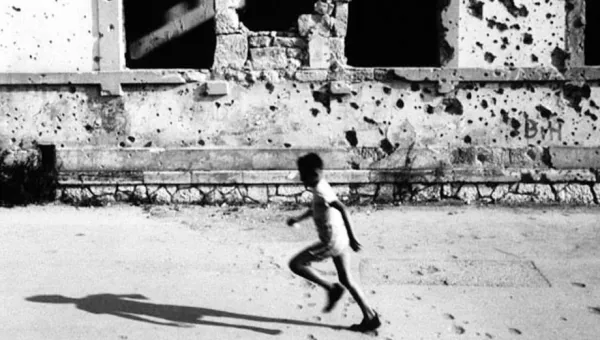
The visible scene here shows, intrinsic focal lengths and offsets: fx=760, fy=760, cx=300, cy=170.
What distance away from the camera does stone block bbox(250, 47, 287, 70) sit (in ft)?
29.5

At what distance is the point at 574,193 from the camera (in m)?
8.90

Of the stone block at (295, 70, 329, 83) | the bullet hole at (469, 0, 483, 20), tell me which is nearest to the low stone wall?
the stone block at (295, 70, 329, 83)

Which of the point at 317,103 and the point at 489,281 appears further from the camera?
the point at 317,103

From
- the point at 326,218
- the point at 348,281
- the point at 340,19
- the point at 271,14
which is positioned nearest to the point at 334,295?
the point at 348,281

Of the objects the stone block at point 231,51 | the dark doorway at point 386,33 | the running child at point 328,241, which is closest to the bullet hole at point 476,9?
the stone block at point 231,51

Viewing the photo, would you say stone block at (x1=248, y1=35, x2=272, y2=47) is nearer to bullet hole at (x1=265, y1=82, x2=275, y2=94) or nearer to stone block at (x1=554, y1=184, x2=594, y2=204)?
bullet hole at (x1=265, y1=82, x2=275, y2=94)

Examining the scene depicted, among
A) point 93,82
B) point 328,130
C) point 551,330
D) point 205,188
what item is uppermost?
point 93,82

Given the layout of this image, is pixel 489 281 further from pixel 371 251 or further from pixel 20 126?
pixel 20 126

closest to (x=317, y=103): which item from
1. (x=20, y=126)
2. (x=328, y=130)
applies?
(x=328, y=130)

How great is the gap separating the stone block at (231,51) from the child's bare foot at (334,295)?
455 centimetres

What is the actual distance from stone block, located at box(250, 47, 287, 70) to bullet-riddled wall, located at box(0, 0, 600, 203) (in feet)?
0.09

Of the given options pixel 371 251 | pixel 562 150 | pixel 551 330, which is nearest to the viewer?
pixel 551 330

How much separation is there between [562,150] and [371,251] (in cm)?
319

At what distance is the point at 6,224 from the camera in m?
8.03
